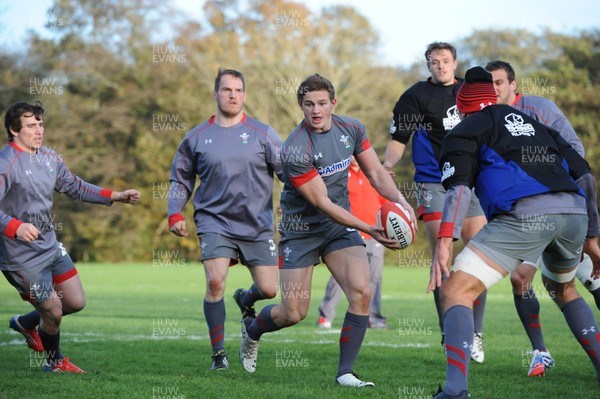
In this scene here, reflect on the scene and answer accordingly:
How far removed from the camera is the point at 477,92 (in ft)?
18.6

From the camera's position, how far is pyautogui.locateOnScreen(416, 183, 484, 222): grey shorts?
8.21m

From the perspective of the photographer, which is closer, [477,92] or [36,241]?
[477,92]

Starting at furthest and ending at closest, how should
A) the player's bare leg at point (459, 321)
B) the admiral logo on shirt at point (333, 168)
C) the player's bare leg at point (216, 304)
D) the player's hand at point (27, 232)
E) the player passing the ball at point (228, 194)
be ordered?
the player passing the ball at point (228, 194), the player's bare leg at point (216, 304), the admiral logo on shirt at point (333, 168), the player's hand at point (27, 232), the player's bare leg at point (459, 321)

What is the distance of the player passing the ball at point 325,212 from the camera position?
6.63 metres

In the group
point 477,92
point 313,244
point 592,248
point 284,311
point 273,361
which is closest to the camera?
point 477,92

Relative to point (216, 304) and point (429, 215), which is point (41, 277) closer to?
point (216, 304)

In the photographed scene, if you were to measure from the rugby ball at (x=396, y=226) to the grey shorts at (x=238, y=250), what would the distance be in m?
1.81

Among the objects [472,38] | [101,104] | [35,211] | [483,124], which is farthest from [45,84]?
[483,124]

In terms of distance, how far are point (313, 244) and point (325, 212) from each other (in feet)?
1.59

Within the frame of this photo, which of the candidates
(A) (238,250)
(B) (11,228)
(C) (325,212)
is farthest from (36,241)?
(C) (325,212)

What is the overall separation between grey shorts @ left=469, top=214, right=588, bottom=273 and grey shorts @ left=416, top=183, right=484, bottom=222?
273 centimetres

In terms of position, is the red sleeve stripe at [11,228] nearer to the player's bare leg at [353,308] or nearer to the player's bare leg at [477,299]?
the player's bare leg at [353,308]

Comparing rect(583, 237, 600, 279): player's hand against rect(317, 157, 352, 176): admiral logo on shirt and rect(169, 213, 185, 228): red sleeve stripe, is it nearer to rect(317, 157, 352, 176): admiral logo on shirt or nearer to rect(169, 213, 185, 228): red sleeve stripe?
rect(317, 157, 352, 176): admiral logo on shirt

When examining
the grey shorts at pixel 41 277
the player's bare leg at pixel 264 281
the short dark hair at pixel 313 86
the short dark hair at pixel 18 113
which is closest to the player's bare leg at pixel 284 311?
the player's bare leg at pixel 264 281
